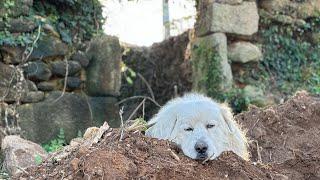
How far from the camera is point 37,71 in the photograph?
7.13m

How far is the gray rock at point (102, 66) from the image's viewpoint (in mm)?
7719

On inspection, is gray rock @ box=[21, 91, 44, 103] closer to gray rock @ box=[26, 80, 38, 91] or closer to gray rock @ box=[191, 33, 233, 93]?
gray rock @ box=[26, 80, 38, 91]

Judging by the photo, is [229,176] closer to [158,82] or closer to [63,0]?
[63,0]

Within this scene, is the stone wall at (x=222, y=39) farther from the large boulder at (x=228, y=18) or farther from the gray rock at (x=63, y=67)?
the gray rock at (x=63, y=67)

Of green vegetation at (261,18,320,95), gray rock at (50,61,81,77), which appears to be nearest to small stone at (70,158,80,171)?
gray rock at (50,61,81,77)

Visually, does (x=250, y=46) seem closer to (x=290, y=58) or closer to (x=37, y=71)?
(x=290, y=58)

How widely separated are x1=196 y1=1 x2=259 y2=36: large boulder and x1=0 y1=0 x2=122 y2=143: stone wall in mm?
1968

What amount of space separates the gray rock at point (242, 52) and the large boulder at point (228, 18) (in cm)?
22

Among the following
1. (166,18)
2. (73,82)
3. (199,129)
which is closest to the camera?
(199,129)

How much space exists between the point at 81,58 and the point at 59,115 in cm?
87

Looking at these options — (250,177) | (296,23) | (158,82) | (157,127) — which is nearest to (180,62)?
(158,82)

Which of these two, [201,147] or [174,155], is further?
[201,147]

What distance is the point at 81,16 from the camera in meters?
7.82

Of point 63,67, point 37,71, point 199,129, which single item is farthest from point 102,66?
point 199,129
